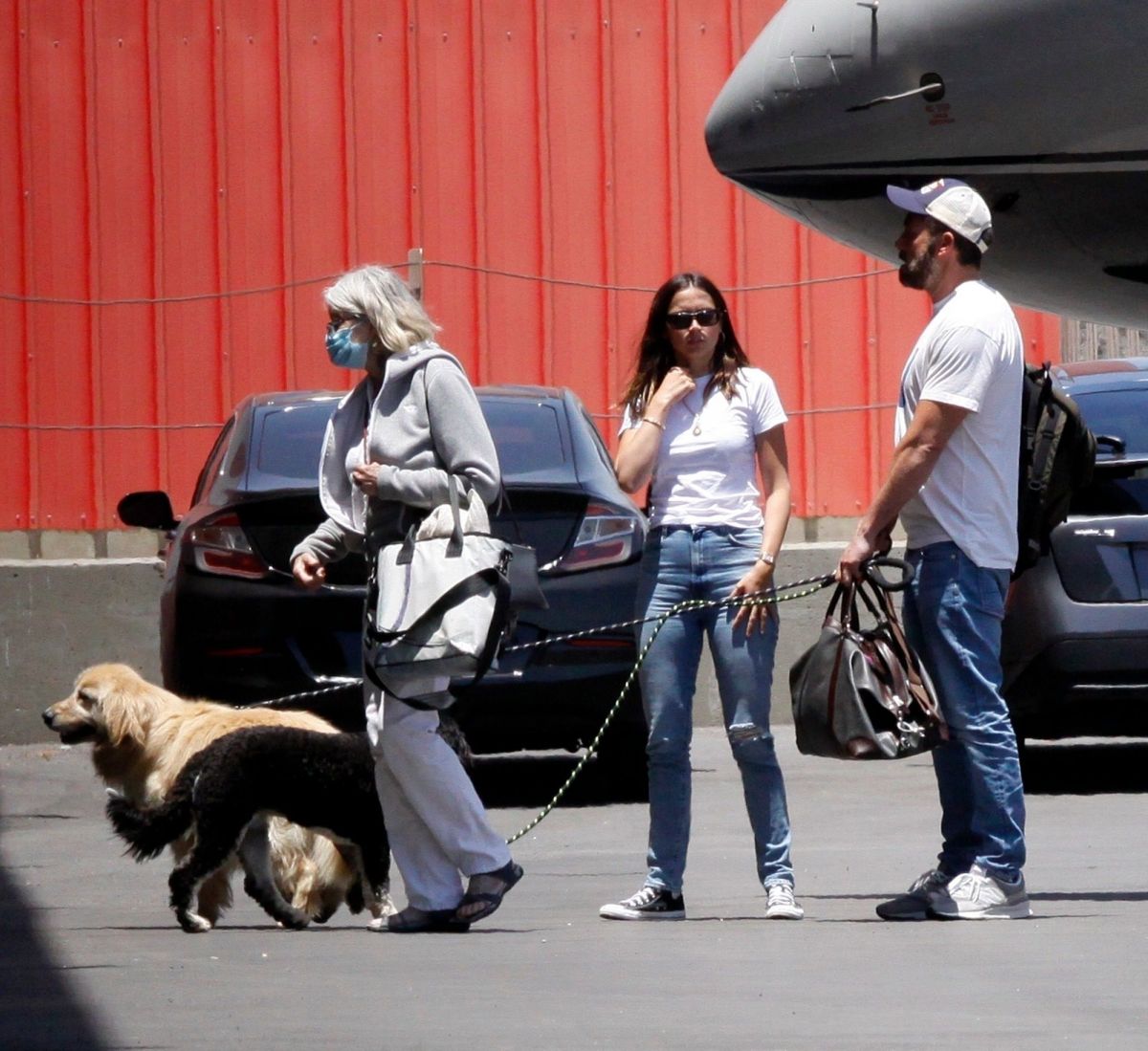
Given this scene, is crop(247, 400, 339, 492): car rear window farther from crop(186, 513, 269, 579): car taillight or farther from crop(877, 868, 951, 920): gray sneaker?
crop(877, 868, 951, 920): gray sneaker

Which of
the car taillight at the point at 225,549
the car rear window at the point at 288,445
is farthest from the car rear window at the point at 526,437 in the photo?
the car taillight at the point at 225,549

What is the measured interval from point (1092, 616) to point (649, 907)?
2.87 m

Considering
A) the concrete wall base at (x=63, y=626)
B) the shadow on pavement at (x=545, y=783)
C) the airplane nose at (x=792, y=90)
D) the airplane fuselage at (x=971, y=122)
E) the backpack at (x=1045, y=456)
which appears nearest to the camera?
the airplane fuselage at (x=971, y=122)

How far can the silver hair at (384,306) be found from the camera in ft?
19.6

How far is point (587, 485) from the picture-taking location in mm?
8602

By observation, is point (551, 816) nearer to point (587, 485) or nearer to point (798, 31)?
point (587, 485)

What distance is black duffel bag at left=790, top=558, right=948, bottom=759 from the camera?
587 cm

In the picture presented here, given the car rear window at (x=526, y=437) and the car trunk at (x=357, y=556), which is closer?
the car trunk at (x=357, y=556)

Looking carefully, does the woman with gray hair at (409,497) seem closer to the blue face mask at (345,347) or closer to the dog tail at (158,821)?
the blue face mask at (345,347)

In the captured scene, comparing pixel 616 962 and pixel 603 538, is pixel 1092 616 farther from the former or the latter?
pixel 616 962

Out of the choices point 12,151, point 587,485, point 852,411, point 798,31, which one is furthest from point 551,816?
point 12,151

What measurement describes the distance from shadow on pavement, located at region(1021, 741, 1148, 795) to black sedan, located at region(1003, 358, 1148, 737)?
808 millimetres

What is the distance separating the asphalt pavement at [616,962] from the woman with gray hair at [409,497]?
6.9 inches

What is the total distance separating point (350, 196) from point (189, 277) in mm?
1005
